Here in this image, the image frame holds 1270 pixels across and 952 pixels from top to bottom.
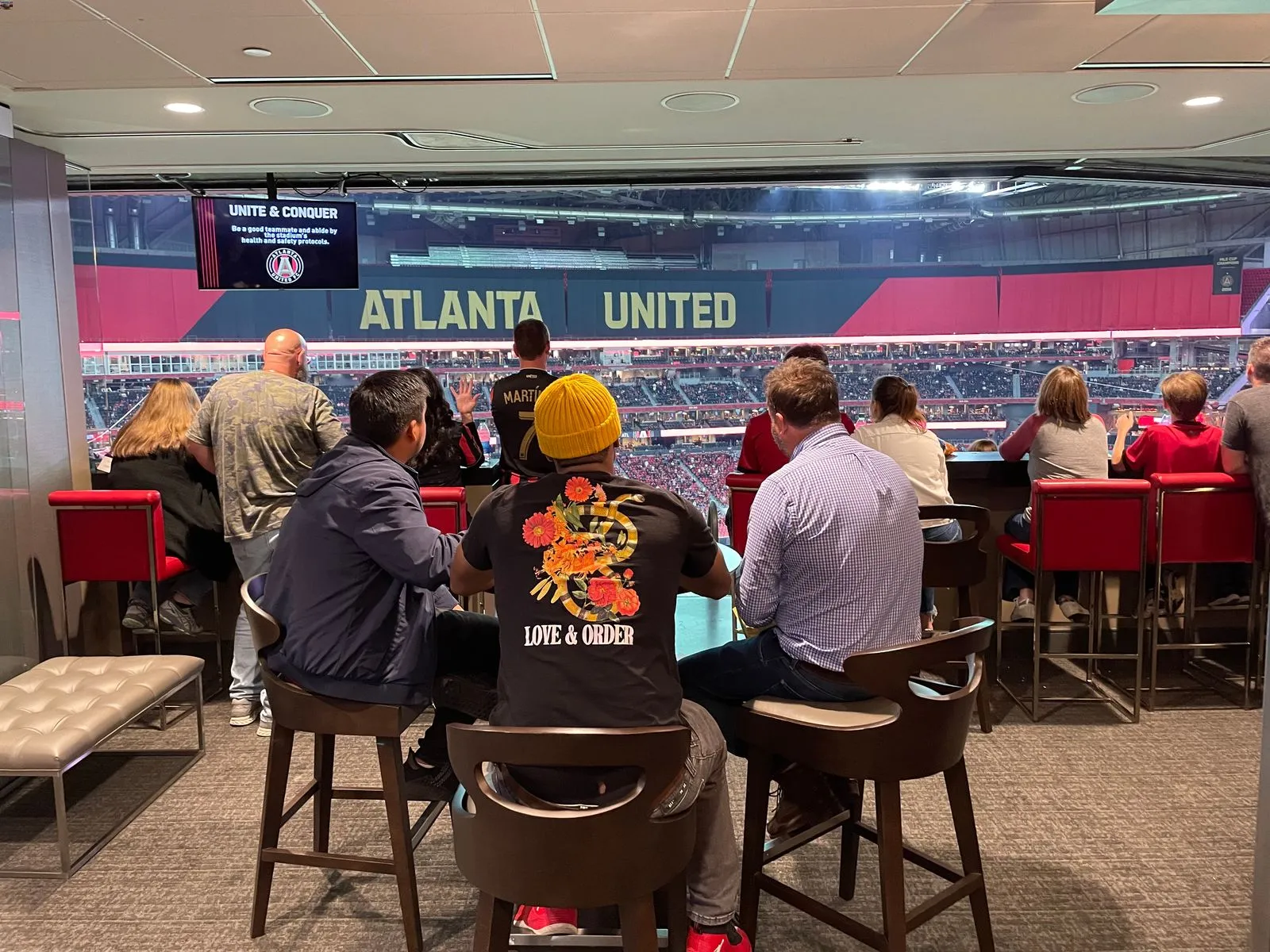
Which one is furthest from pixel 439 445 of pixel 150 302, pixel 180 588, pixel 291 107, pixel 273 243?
pixel 150 302

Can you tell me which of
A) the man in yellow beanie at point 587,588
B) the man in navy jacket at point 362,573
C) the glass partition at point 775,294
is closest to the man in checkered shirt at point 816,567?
the man in yellow beanie at point 587,588

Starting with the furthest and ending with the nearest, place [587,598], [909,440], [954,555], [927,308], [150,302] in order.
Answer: [927,308]
[150,302]
[909,440]
[954,555]
[587,598]

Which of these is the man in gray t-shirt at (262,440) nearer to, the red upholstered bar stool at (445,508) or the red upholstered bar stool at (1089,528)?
the red upholstered bar stool at (445,508)

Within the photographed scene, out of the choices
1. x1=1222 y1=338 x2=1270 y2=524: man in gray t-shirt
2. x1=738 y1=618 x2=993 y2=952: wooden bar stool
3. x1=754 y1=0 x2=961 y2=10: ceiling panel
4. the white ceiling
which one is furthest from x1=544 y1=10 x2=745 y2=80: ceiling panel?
x1=1222 y1=338 x2=1270 y2=524: man in gray t-shirt

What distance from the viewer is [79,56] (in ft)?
10.6

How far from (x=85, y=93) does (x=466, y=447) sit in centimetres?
215

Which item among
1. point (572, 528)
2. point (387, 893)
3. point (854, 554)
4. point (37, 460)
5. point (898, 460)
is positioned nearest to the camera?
point (572, 528)

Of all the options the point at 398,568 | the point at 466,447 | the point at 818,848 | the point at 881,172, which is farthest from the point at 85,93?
the point at 881,172

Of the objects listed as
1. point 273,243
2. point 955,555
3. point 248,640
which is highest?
point 273,243

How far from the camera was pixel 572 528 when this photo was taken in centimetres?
172

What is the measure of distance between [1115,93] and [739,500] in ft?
7.83

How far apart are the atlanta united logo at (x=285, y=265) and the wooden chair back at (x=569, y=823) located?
450 centimetres

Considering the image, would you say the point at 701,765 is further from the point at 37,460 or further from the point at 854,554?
the point at 37,460

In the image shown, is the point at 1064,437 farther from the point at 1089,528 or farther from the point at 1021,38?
the point at 1021,38
